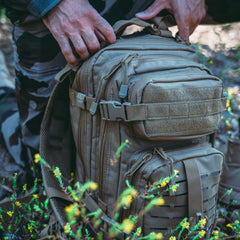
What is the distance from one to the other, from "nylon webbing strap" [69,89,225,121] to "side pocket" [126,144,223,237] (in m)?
0.16

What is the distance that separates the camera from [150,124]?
112 cm

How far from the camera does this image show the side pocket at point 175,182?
112cm

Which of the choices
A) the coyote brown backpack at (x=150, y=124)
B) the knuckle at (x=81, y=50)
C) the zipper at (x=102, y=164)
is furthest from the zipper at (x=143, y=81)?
the knuckle at (x=81, y=50)

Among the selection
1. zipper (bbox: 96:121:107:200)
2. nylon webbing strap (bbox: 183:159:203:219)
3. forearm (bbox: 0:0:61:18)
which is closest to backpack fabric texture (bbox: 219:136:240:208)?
nylon webbing strap (bbox: 183:159:203:219)

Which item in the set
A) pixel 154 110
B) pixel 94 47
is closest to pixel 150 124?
pixel 154 110

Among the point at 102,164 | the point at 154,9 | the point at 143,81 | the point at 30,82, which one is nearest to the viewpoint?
the point at 143,81

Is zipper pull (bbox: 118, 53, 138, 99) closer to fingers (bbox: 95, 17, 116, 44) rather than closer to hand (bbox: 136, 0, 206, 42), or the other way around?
fingers (bbox: 95, 17, 116, 44)

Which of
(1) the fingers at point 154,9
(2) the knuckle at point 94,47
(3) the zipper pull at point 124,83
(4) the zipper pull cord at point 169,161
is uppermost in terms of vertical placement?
(1) the fingers at point 154,9

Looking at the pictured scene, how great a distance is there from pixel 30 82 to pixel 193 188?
112cm

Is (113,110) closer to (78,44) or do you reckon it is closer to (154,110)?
(154,110)

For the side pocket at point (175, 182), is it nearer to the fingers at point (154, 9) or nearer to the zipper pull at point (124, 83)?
the zipper pull at point (124, 83)

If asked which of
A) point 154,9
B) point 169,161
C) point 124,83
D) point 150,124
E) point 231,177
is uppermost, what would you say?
point 154,9

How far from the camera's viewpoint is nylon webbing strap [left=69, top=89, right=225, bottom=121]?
3.62ft

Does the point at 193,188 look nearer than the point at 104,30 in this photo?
Yes
